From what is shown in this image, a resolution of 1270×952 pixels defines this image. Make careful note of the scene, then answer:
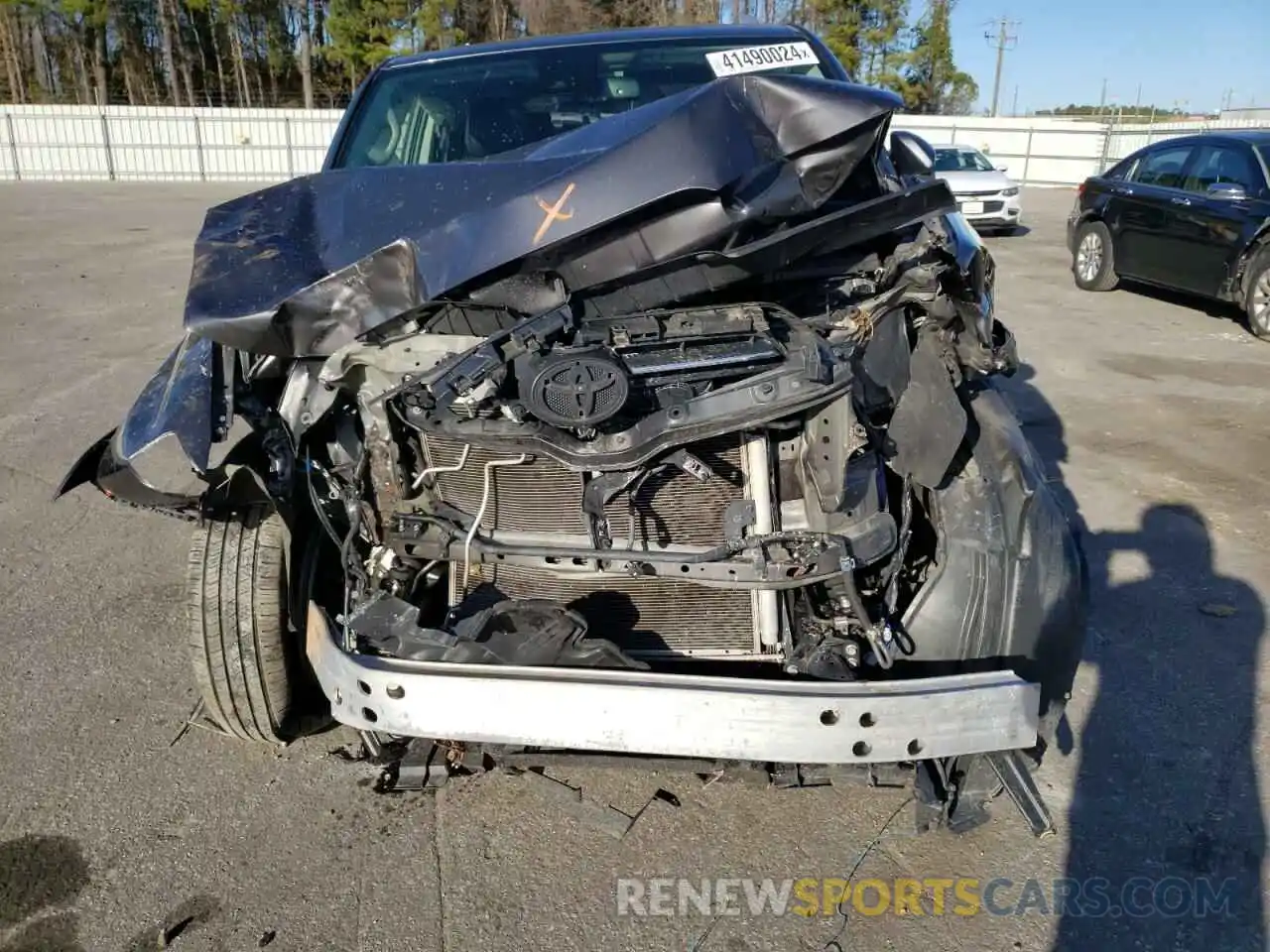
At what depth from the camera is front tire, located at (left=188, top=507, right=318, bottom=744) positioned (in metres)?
2.54

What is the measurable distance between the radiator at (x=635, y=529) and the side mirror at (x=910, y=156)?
4.51 feet

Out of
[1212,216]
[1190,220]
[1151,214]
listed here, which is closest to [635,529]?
[1212,216]

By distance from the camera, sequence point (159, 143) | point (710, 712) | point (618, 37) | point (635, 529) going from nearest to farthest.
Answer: point (710, 712)
point (635, 529)
point (618, 37)
point (159, 143)

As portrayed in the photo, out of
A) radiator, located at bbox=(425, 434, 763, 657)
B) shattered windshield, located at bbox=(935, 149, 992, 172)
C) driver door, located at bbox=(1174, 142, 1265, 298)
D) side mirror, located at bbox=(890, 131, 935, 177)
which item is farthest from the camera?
shattered windshield, located at bbox=(935, 149, 992, 172)

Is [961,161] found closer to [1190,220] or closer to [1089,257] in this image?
[1089,257]

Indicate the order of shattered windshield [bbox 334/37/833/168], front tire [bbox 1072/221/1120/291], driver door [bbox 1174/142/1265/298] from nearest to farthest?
shattered windshield [bbox 334/37/833/168] → driver door [bbox 1174/142/1265/298] → front tire [bbox 1072/221/1120/291]

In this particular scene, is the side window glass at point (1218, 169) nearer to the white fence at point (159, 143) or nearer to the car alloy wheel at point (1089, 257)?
the car alloy wheel at point (1089, 257)

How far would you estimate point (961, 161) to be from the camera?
15078 millimetres

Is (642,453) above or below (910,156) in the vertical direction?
below

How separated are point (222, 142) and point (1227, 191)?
23861 millimetres

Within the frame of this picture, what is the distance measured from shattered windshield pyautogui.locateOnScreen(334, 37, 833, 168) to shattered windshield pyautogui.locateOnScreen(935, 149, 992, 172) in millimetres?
12184

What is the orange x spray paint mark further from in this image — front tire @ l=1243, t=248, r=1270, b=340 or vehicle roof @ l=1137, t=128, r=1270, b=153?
vehicle roof @ l=1137, t=128, r=1270, b=153

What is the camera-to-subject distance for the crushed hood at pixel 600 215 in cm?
214

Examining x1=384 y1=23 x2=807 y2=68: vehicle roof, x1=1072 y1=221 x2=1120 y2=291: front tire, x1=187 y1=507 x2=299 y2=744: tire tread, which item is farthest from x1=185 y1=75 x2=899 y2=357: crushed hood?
x1=1072 y1=221 x2=1120 y2=291: front tire
